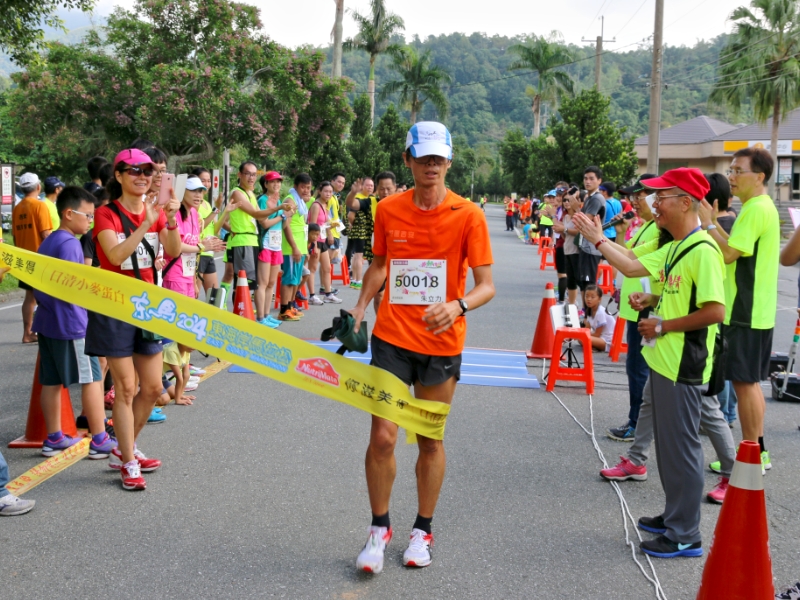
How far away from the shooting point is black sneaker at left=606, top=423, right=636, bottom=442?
639 centimetres

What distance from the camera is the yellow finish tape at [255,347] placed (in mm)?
4039

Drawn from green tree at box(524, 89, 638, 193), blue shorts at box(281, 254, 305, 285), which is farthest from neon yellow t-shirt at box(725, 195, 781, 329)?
green tree at box(524, 89, 638, 193)

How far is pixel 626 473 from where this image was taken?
5.40m

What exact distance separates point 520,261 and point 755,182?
19.5 metres

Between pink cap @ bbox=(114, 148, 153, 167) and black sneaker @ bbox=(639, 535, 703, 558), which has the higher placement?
pink cap @ bbox=(114, 148, 153, 167)

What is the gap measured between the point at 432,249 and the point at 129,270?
197 cm

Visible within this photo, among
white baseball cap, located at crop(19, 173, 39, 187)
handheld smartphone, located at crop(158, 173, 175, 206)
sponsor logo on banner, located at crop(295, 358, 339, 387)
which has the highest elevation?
white baseball cap, located at crop(19, 173, 39, 187)

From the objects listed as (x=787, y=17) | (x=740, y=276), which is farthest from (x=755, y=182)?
(x=787, y=17)

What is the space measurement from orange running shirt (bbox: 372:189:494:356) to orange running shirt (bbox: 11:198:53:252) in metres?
7.02

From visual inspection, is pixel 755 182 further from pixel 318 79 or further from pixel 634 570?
pixel 318 79

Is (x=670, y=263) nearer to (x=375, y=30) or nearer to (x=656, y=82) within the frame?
(x=656, y=82)

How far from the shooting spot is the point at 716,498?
16.5 feet

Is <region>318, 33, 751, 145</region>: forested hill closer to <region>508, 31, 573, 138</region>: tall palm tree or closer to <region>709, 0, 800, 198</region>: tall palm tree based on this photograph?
<region>508, 31, 573, 138</region>: tall palm tree

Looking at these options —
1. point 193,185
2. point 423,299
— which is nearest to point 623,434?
point 423,299
